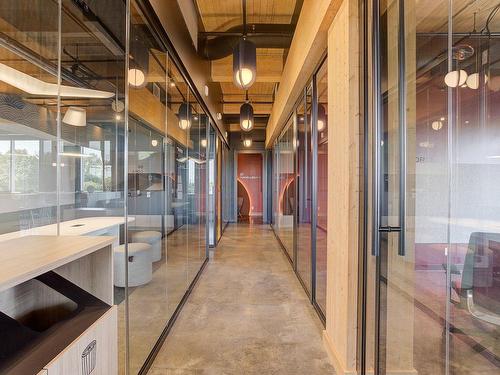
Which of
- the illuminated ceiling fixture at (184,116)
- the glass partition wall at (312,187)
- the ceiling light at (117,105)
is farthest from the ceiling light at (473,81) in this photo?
the illuminated ceiling fixture at (184,116)

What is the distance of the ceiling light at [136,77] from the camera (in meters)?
2.29

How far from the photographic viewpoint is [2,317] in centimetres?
126

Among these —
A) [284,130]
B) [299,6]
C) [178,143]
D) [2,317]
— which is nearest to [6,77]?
[2,317]

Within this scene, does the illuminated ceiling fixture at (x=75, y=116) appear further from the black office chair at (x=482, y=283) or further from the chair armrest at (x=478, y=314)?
the chair armrest at (x=478, y=314)

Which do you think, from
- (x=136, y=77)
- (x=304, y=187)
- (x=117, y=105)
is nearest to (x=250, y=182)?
(x=304, y=187)

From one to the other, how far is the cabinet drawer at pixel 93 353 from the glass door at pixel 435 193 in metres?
1.55

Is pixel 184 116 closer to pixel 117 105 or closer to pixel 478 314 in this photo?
pixel 117 105

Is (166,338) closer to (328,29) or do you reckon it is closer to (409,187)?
(409,187)

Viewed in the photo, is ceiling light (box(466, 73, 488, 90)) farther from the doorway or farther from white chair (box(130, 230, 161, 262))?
the doorway

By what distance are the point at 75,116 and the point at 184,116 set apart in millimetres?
2535

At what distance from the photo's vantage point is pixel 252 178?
14.1 m

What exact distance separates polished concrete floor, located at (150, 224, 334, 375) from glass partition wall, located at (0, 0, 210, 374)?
0.28 meters

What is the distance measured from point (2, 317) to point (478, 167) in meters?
2.41

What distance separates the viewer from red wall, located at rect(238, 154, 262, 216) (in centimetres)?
1412
